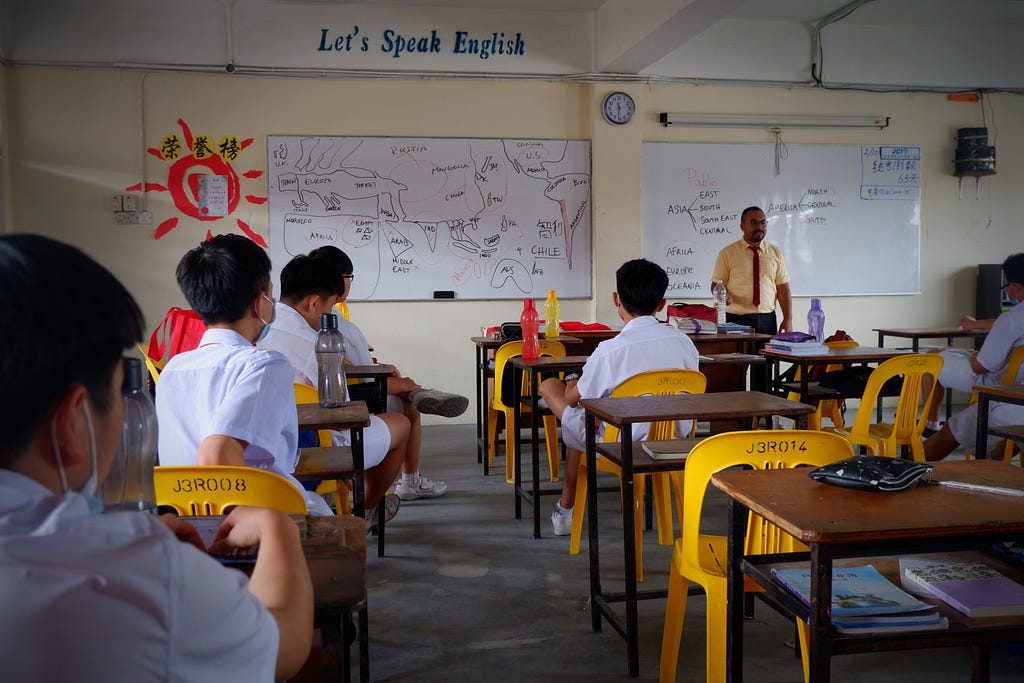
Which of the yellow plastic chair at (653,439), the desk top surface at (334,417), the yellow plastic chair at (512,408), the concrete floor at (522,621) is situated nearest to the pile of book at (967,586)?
the concrete floor at (522,621)

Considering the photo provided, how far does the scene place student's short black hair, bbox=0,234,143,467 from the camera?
0.59m

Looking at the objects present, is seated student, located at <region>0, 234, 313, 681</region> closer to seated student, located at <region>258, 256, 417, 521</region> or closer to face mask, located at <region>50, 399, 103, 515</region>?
face mask, located at <region>50, 399, 103, 515</region>

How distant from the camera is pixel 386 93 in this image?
19.2 ft

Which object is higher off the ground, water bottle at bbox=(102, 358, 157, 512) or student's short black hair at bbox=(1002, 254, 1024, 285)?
student's short black hair at bbox=(1002, 254, 1024, 285)

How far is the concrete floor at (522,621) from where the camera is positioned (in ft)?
7.00

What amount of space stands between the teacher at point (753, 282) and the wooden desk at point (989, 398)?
8.55 feet

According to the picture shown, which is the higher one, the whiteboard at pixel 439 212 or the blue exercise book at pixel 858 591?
the whiteboard at pixel 439 212

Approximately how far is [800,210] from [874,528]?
5.72m

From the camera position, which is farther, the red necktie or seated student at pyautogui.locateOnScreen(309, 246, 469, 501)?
the red necktie

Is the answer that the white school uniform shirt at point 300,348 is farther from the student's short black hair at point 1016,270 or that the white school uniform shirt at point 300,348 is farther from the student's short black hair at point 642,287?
the student's short black hair at point 1016,270

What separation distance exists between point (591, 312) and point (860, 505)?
195 inches

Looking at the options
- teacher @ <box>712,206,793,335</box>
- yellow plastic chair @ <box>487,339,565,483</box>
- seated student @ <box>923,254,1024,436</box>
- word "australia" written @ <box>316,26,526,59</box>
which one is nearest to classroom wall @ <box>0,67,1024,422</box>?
word "australia" written @ <box>316,26,526,59</box>

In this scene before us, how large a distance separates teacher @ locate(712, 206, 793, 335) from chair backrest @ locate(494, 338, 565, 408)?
1906 millimetres

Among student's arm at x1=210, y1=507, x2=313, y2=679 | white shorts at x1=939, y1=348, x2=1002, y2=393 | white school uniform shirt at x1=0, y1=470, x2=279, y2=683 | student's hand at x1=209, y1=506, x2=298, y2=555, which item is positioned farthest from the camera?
white shorts at x1=939, y1=348, x2=1002, y2=393
